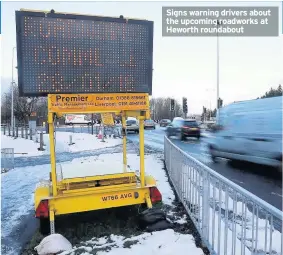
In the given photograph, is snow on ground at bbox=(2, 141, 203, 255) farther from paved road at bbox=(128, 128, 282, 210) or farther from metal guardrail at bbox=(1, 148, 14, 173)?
paved road at bbox=(128, 128, 282, 210)

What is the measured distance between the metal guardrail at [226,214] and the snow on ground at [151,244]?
26 centimetres

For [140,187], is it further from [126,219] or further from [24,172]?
[24,172]

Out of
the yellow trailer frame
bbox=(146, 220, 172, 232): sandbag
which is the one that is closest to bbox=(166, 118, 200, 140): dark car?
the yellow trailer frame

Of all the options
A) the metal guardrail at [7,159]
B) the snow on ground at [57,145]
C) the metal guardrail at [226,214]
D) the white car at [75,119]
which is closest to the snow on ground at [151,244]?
the metal guardrail at [226,214]

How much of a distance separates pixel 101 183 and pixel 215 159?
8.40 meters

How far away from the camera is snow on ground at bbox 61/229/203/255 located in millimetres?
3826

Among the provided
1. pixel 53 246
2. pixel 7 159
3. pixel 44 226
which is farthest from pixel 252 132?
pixel 7 159

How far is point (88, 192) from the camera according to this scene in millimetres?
4961

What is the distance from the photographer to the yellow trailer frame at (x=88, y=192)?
4.72 metres

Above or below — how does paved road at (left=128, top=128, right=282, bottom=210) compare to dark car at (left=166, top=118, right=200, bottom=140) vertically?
below

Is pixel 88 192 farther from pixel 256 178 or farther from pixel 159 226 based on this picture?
pixel 256 178

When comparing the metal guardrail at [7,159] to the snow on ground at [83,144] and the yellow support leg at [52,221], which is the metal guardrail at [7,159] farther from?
the yellow support leg at [52,221]

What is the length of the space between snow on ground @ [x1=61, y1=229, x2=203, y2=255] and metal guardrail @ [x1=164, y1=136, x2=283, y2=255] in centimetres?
26

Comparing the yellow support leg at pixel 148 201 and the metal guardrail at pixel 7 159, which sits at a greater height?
the yellow support leg at pixel 148 201
